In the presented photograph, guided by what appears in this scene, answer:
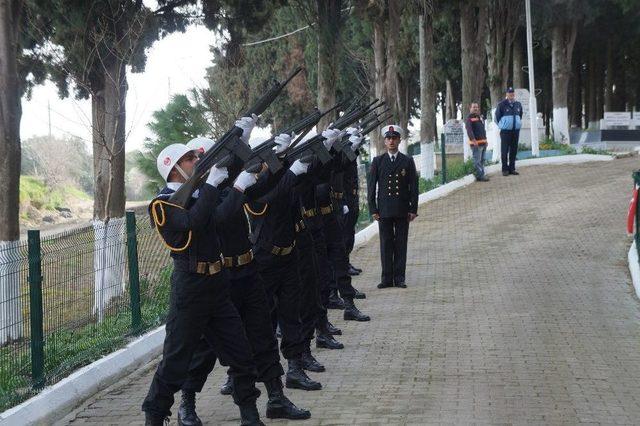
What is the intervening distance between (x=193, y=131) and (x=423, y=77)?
1360 centimetres

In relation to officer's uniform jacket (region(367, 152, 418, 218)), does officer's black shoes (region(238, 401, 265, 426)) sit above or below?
below

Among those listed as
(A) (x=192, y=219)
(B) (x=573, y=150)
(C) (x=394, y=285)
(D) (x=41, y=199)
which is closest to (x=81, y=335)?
(A) (x=192, y=219)

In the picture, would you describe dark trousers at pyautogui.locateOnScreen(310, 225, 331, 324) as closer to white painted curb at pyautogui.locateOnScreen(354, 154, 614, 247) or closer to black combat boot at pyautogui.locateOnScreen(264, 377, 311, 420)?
black combat boot at pyautogui.locateOnScreen(264, 377, 311, 420)

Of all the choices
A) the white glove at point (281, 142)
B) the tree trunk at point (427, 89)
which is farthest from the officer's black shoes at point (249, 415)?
the tree trunk at point (427, 89)

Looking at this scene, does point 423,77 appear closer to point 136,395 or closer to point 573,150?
point 573,150

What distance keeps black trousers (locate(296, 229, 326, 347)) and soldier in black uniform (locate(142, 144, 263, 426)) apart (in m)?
1.38

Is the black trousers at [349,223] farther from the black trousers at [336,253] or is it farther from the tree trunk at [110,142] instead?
the tree trunk at [110,142]

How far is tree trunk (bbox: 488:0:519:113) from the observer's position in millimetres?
34469

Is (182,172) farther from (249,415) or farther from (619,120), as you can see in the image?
(619,120)

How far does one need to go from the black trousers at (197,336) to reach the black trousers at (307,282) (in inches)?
53.1

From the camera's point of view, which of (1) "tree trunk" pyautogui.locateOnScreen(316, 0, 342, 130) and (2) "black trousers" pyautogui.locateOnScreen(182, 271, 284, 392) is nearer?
(2) "black trousers" pyautogui.locateOnScreen(182, 271, 284, 392)

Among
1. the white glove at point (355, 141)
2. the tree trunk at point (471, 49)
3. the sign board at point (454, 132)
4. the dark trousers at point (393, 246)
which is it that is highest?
the tree trunk at point (471, 49)

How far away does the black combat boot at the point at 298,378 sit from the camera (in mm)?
8039

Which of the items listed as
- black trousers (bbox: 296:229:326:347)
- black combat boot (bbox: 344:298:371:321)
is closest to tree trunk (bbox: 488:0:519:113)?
black combat boot (bbox: 344:298:371:321)
